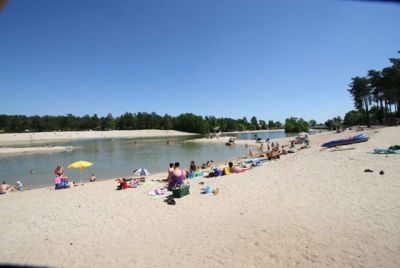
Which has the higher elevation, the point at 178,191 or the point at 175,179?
the point at 175,179

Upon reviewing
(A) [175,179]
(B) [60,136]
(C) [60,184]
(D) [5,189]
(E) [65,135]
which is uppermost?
(E) [65,135]

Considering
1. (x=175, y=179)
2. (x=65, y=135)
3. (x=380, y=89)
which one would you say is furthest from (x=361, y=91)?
(x=65, y=135)

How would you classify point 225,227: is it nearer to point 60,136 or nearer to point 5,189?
point 5,189

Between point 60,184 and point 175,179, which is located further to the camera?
point 60,184

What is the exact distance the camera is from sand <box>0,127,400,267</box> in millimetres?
5629

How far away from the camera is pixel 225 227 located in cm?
734

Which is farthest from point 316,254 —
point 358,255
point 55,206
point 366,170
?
point 55,206

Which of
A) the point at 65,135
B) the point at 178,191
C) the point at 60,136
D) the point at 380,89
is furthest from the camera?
the point at 65,135

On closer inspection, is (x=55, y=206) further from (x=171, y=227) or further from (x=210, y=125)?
(x=210, y=125)

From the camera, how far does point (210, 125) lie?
141375 mm

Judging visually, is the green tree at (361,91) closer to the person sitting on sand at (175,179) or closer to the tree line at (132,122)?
the person sitting on sand at (175,179)

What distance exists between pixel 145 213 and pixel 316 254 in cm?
596

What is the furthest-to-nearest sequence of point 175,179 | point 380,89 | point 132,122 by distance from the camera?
point 132,122, point 380,89, point 175,179

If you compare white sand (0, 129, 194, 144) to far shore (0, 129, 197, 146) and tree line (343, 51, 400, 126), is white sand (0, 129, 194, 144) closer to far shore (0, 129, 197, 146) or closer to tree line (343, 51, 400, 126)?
far shore (0, 129, 197, 146)
